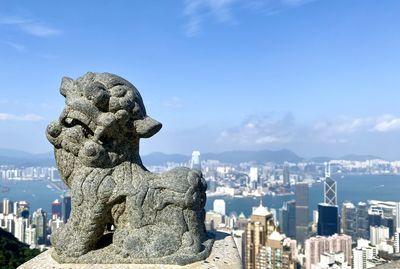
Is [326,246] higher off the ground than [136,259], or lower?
lower

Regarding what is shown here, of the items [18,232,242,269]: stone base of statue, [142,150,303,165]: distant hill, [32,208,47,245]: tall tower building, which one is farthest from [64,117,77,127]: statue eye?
[142,150,303,165]: distant hill

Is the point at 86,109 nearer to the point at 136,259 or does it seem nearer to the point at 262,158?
the point at 136,259

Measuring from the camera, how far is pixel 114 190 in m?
2.93

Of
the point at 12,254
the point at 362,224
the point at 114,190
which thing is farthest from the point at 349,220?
the point at 114,190

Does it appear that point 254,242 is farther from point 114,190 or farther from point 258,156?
point 258,156

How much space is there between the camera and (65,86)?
10.3ft

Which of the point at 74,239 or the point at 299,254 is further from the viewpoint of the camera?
the point at 299,254

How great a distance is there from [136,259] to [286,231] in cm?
4538

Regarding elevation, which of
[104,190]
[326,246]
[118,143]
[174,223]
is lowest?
[326,246]

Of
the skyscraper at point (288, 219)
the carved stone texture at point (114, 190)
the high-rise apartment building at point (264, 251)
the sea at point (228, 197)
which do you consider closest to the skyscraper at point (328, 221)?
the skyscraper at point (288, 219)

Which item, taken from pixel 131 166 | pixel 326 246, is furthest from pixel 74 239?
pixel 326 246

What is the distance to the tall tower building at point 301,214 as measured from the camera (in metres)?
42.7

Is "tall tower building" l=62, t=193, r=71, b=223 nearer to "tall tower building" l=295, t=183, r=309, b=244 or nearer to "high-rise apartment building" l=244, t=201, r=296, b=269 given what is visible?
"high-rise apartment building" l=244, t=201, r=296, b=269

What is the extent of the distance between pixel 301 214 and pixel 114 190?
48.1 metres
